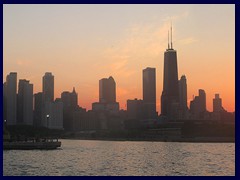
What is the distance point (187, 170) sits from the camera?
1880 inches

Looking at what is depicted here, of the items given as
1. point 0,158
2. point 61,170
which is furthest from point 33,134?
point 0,158

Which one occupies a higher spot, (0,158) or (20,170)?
(0,158)
